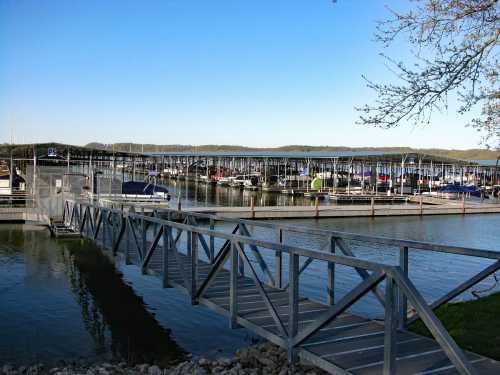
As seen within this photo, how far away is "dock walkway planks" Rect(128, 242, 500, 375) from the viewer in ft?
18.1

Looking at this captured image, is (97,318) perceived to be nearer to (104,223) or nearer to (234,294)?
(104,223)

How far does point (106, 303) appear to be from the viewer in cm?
1348

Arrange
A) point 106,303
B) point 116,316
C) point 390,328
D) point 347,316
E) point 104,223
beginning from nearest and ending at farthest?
point 390,328
point 347,316
point 116,316
point 106,303
point 104,223

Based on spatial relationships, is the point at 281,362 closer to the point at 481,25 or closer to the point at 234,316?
the point at 234,316

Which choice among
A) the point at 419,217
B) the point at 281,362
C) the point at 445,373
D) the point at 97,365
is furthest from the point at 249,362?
the point at 419,217

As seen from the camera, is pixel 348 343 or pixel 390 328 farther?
pixel 348 343

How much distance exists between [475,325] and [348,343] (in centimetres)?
374

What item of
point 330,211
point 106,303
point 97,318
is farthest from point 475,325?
point 330,211

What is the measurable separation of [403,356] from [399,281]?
1650 millimetres

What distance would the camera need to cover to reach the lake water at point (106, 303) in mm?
10156

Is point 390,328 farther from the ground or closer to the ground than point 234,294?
farther from the ground

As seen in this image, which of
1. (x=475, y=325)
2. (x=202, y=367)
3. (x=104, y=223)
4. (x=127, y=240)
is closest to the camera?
(x=202, y=367)

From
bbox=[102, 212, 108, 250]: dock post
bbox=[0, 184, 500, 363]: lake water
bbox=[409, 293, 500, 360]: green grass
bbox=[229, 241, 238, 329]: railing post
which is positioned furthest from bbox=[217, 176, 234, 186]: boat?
bbox=[229, 241, 238, 329]: railing post

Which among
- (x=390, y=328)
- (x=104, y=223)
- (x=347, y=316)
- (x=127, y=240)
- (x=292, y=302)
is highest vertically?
(x=390, y=328)
